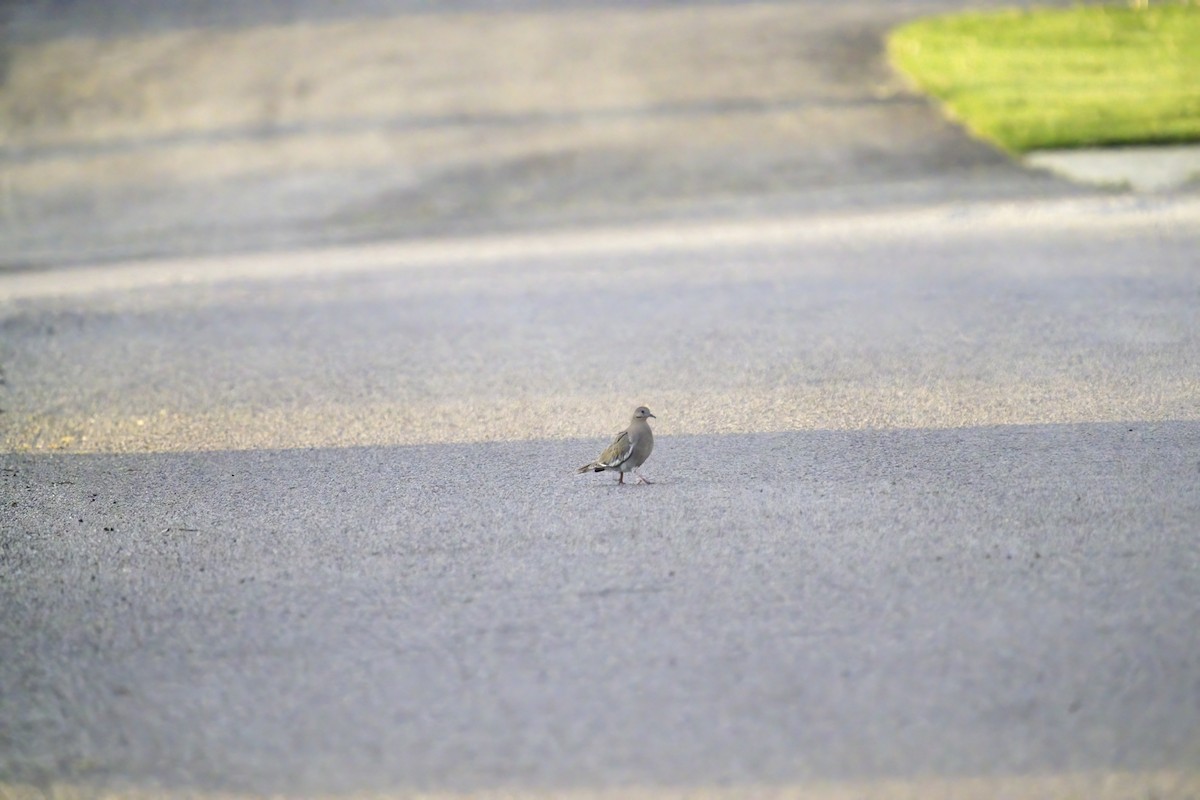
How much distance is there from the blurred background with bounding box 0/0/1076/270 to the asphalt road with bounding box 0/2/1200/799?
6.85 feet

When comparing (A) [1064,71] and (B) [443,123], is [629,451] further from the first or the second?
(A) [1064,71]

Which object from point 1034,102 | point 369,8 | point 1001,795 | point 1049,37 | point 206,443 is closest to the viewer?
point 1001,795

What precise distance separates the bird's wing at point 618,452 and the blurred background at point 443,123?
24.6 feet

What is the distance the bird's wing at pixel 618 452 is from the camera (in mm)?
6578

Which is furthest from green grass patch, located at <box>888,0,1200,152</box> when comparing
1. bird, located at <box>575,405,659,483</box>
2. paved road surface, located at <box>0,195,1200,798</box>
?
bird, located at <box>575,405,659,483</box>

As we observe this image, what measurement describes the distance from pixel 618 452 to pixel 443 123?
42.8 ft

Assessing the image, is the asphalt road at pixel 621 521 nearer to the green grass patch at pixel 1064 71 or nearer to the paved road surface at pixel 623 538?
the paved road surface at pixel 623 538

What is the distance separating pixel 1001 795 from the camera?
4020 mm

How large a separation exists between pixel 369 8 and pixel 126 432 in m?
20.9

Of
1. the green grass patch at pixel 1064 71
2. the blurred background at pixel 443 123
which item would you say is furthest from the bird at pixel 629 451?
the green grass patch at pixel 1064 71

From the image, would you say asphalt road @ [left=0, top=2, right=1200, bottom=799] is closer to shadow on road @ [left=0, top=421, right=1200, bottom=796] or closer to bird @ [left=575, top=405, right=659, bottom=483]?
shadow on road @ [left=0, top=421, right=1200, bottom=796]

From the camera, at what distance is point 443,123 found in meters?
18.8

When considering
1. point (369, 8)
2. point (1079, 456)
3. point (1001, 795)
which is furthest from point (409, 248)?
point (369, 8)

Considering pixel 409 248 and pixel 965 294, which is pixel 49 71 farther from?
pixel 965 294
